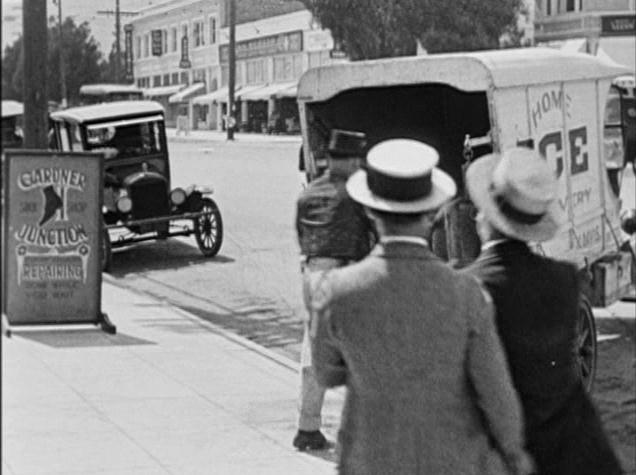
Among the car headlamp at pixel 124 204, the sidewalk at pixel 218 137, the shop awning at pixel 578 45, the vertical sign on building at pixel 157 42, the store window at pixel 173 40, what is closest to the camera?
the vertical sign on building at pixel 157 42

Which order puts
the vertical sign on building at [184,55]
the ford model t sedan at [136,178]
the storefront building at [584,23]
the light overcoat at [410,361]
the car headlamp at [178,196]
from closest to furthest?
the light overcoat at [410,361]
the vertical sign on building at [184,55]
the ford model t sedan at [136,178]
the storefront building at [584,23]
the car headlamp at [178,196]

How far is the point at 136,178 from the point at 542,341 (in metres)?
7.07

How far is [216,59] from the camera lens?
585 cm

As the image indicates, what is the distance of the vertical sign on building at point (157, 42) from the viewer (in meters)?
4.41

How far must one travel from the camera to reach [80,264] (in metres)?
7.40

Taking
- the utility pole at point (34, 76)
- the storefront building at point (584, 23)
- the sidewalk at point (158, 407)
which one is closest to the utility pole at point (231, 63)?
the sidewalk at point (158, 407)

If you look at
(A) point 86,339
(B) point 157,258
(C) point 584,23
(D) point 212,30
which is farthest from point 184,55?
(B) point 157,258

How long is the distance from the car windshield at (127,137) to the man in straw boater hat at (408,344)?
11.0 ft

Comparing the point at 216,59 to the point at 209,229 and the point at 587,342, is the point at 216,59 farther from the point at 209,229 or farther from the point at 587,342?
the point at 209,229

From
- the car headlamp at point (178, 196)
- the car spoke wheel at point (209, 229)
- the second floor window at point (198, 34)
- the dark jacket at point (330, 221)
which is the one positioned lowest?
the car spoke wheel at point (209, 229)

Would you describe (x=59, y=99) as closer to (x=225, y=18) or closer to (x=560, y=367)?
(x=225, y=18)

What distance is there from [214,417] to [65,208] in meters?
1.59

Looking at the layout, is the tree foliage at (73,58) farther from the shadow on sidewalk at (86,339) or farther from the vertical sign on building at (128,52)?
the shadow on sidewalk at (86,339)

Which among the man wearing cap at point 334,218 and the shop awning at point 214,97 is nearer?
the man wearing cap at point 334,218
